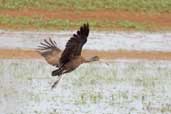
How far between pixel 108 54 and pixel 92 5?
496cm

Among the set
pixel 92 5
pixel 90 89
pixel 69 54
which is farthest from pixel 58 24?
pixel 69 54

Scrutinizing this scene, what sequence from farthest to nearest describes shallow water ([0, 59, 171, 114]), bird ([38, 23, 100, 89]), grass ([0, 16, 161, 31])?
1. grass ([0, 16, 161, 31])
2. shallow water ([0, 59, 171, 114])
3. bird ([38, 23, 100, 89])

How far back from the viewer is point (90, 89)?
1508 cm

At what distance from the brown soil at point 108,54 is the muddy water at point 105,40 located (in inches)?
12.9

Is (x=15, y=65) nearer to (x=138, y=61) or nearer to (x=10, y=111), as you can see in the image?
(x=138, y=61)

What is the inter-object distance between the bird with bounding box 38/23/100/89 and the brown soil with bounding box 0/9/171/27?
9.69 meters

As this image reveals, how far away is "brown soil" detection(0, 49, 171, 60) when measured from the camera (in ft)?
60.6

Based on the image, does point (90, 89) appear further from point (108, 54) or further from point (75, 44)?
point (108, 54)

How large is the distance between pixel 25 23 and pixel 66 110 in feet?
28.1

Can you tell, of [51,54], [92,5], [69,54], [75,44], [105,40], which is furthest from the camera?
[92,5]

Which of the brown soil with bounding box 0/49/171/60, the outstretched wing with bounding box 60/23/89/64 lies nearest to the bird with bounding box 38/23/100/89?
the outstretched wing with bounding box 60/23/89/64

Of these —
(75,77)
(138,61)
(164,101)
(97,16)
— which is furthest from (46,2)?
(164,101)

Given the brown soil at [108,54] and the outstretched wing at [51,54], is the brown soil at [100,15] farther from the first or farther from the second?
the outstretched wing at [51,54]

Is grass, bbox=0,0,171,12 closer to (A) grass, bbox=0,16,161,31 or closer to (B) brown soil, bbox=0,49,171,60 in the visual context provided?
(A) grass, bbox=0,16,161,31
